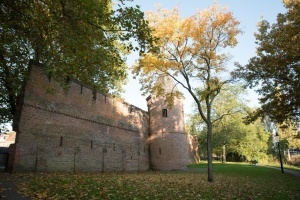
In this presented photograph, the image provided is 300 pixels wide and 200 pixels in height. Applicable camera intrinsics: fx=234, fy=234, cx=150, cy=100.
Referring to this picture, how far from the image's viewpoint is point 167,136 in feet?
92.7

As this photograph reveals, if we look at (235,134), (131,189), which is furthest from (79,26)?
(235,134)

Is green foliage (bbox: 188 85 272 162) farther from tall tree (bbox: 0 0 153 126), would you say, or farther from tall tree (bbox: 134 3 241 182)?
tall tree (bbox: 0 0 153 126)

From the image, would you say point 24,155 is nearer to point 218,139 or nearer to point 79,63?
point 79,63

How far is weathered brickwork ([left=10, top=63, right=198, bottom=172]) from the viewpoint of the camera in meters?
13.7

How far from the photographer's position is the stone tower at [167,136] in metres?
27.5

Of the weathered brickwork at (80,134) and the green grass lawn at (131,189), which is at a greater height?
the weathered brickwork at (80,134)

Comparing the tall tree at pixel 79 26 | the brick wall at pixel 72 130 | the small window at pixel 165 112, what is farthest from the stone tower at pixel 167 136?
the tall tree at pixel 79 26

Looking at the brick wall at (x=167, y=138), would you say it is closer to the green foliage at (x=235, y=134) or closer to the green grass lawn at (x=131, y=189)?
the green foliage at (x=235, y=134)

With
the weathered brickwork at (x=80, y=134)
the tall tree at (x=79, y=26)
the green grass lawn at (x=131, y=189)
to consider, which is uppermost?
the tall tree at (x=79, y=26)

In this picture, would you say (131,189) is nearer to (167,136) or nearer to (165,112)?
(167,136)

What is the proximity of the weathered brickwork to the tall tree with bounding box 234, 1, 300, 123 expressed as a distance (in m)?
11.7

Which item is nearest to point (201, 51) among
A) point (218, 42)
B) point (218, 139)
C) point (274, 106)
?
point (218, 42)

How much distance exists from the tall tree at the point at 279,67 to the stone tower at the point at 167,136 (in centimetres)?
1165

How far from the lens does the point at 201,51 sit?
17125 millimetres
